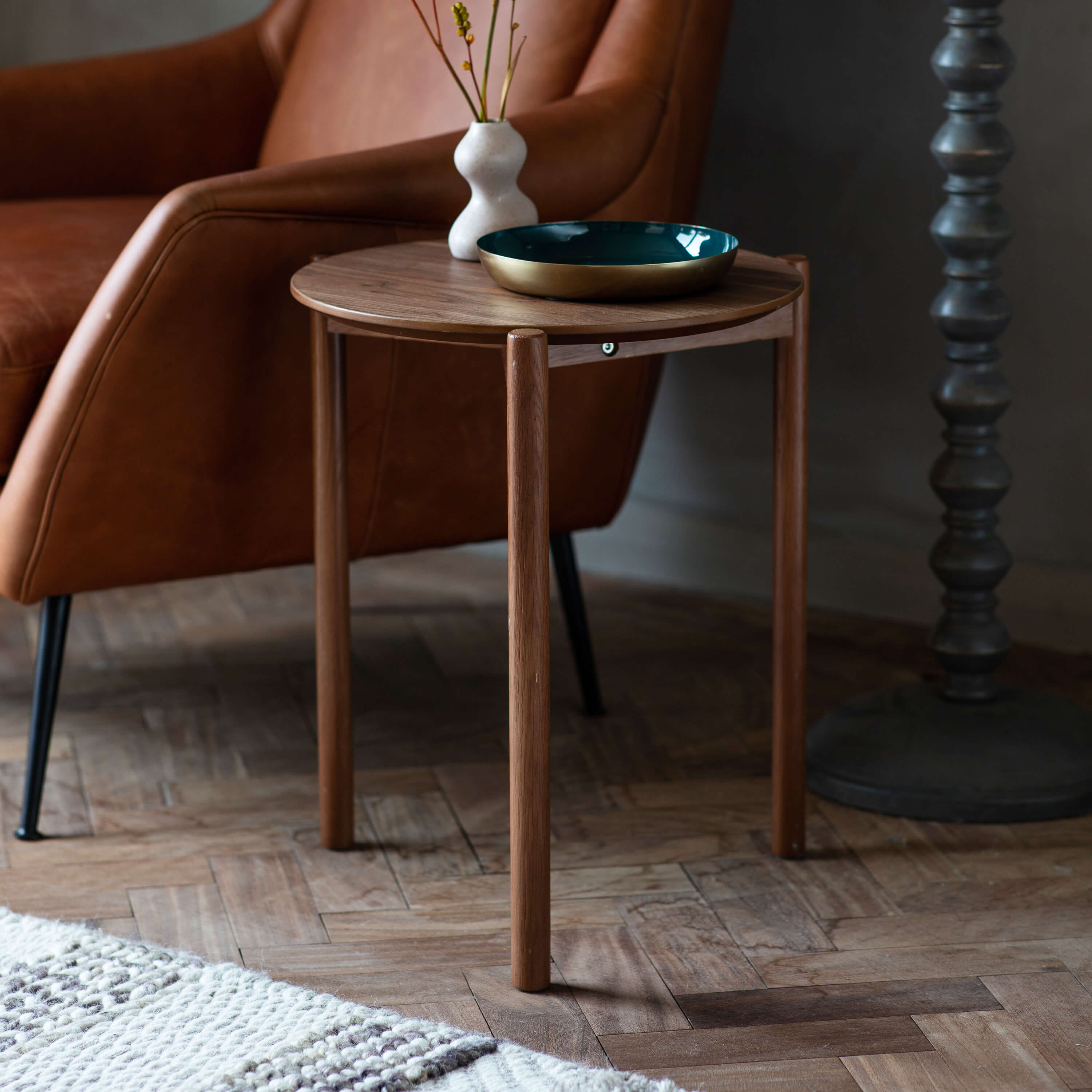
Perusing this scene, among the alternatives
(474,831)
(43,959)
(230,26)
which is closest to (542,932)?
(474,831)

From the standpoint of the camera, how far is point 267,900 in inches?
51.4

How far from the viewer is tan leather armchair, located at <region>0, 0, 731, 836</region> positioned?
50.1 inches

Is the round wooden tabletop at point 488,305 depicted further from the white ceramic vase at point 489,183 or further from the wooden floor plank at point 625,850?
the wooden floor plank at point 625,850

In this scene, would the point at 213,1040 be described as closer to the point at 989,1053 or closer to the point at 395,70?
the point at 989,1053

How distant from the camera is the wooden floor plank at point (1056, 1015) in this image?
42.0 inches

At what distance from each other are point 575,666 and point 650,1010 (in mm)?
685

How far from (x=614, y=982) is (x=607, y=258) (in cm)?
58

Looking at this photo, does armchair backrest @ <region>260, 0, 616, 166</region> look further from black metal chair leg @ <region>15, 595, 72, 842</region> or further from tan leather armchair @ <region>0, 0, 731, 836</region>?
black metal chair leg @ <region>15, 595, 72, 842</region>

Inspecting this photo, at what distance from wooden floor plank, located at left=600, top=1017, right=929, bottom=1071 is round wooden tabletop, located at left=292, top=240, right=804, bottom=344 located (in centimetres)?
51

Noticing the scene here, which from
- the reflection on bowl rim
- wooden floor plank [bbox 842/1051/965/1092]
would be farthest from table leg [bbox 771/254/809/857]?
wooden floor plank [bbox 842/1051/965/1092]

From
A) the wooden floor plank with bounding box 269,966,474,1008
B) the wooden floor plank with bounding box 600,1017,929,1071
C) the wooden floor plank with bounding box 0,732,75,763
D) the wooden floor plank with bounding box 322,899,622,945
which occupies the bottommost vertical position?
the wooden floor plank with bounding box 0,732,75,763

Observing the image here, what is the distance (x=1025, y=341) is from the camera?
1.86m

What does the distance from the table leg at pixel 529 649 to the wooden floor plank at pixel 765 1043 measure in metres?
0.10

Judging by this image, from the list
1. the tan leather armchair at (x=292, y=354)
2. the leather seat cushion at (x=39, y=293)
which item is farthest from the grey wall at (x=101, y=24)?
the leather seat cushion at (x=39, y=293)
